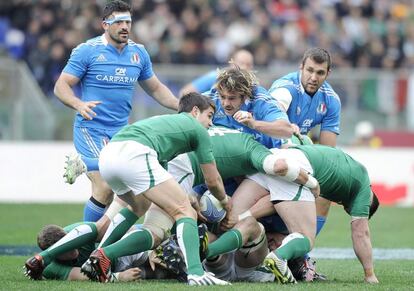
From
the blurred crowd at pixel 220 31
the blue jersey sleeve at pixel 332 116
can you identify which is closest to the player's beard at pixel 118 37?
the blue jersey sleeve at pixel 332 116

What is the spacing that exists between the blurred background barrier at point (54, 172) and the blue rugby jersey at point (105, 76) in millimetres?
7632

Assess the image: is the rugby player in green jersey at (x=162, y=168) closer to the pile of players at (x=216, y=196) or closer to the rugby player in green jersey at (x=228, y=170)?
the pile of players at (x=216, y=196)

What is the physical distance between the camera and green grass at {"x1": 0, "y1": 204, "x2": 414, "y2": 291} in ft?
27.0

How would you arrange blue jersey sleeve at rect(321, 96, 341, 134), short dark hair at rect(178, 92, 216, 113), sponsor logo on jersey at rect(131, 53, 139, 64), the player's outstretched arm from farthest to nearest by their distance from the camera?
sponsor logo on jersey at rect(131, 53, 139, 64)
blue jersey sleeve at rect(321, 96, 341, 134)
the player's outstretched arm
short dark hair at rect(178, 92, 216, 113)

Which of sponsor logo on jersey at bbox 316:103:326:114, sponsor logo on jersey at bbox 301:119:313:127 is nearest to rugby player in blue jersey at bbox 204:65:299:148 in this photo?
sponsor logo on jersey at bbox 301:119:313:127

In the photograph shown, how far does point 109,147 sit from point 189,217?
2.89 feet

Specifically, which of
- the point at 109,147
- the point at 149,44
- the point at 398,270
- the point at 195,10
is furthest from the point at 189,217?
the point at 195,10

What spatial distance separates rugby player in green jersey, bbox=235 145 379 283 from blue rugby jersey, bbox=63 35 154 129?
7.44ft

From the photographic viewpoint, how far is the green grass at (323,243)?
8234mm

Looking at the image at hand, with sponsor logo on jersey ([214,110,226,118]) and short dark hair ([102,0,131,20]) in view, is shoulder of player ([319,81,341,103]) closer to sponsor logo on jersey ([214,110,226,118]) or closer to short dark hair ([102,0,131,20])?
sponsor logo on jersey ([214,110,226,118])

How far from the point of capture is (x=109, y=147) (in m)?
8.34

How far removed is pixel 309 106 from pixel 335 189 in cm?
184

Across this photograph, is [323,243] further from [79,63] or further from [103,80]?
[79,63]

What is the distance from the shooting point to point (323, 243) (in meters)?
13.3
